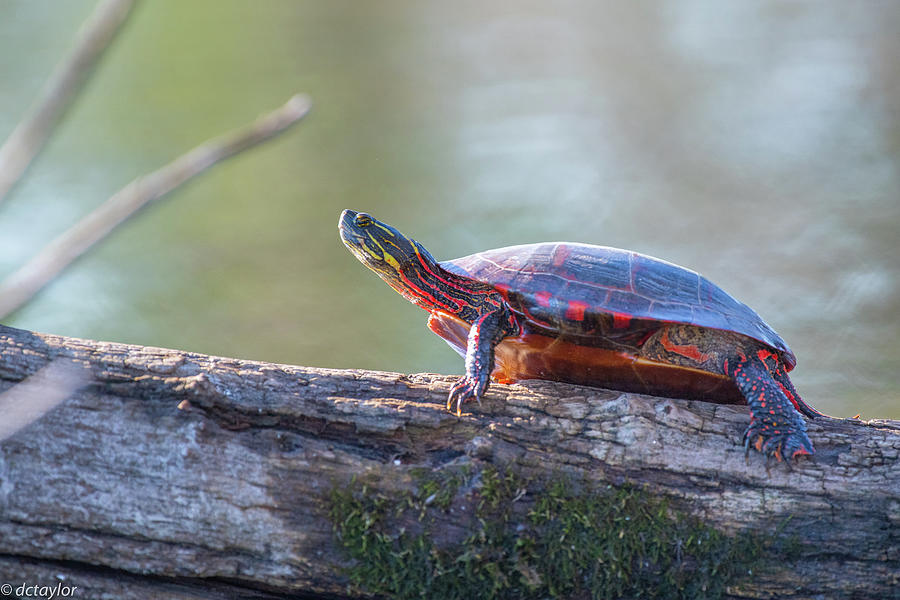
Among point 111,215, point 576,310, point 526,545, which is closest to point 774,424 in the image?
point 576,310

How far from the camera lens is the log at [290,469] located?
1.89 m

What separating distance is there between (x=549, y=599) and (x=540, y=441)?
416 millimetres

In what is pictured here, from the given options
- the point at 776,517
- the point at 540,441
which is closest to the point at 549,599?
the point at 540,441

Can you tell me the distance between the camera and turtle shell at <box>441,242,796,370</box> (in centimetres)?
238

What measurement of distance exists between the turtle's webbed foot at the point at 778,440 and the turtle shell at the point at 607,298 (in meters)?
0.35

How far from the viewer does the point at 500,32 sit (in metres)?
10.0

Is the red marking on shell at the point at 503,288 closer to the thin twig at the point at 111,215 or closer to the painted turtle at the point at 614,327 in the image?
the painted turtle at the point at 614,327

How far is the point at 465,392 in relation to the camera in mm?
2129

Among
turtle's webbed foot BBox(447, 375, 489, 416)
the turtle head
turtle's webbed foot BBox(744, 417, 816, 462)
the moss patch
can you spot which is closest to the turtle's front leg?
turtle's webbed foot BBox(447, 375, 489, 416)

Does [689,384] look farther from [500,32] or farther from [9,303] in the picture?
[500,32]

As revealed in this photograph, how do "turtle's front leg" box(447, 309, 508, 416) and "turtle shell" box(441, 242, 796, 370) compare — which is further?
"turtle shell" box(441, 242, 796, 370)

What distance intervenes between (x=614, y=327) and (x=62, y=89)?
6.85 feet

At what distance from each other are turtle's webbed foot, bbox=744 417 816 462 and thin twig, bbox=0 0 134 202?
6.52ft

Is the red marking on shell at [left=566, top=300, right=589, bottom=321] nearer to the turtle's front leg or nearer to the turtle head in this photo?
the turtle's front leg
